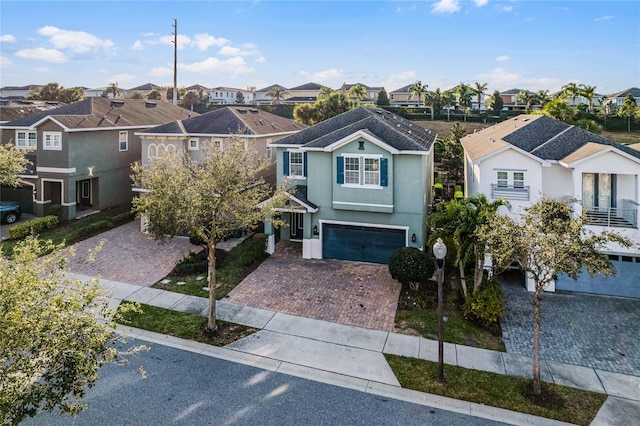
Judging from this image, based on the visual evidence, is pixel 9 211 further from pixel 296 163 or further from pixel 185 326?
pixel 185 326

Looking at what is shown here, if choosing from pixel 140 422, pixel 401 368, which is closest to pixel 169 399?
pixel 140 422

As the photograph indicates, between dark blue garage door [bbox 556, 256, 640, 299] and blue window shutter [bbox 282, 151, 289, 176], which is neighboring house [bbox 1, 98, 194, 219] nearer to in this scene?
blue window shutter [bbox 282, 151, 289, 176]

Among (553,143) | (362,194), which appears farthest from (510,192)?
(362,194)

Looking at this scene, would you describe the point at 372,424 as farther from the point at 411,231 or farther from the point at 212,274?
the point at 411,231

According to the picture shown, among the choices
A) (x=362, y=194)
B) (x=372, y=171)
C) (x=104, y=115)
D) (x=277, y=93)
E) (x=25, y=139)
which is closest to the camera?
(x=372, y=171)

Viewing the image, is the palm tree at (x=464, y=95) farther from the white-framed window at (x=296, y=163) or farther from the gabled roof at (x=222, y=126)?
the white-framed window at (x=296, y=163)

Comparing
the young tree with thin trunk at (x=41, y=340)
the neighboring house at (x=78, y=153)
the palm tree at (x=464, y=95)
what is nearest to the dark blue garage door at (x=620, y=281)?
the young tree with thin trunk at (x=41, y=340)
